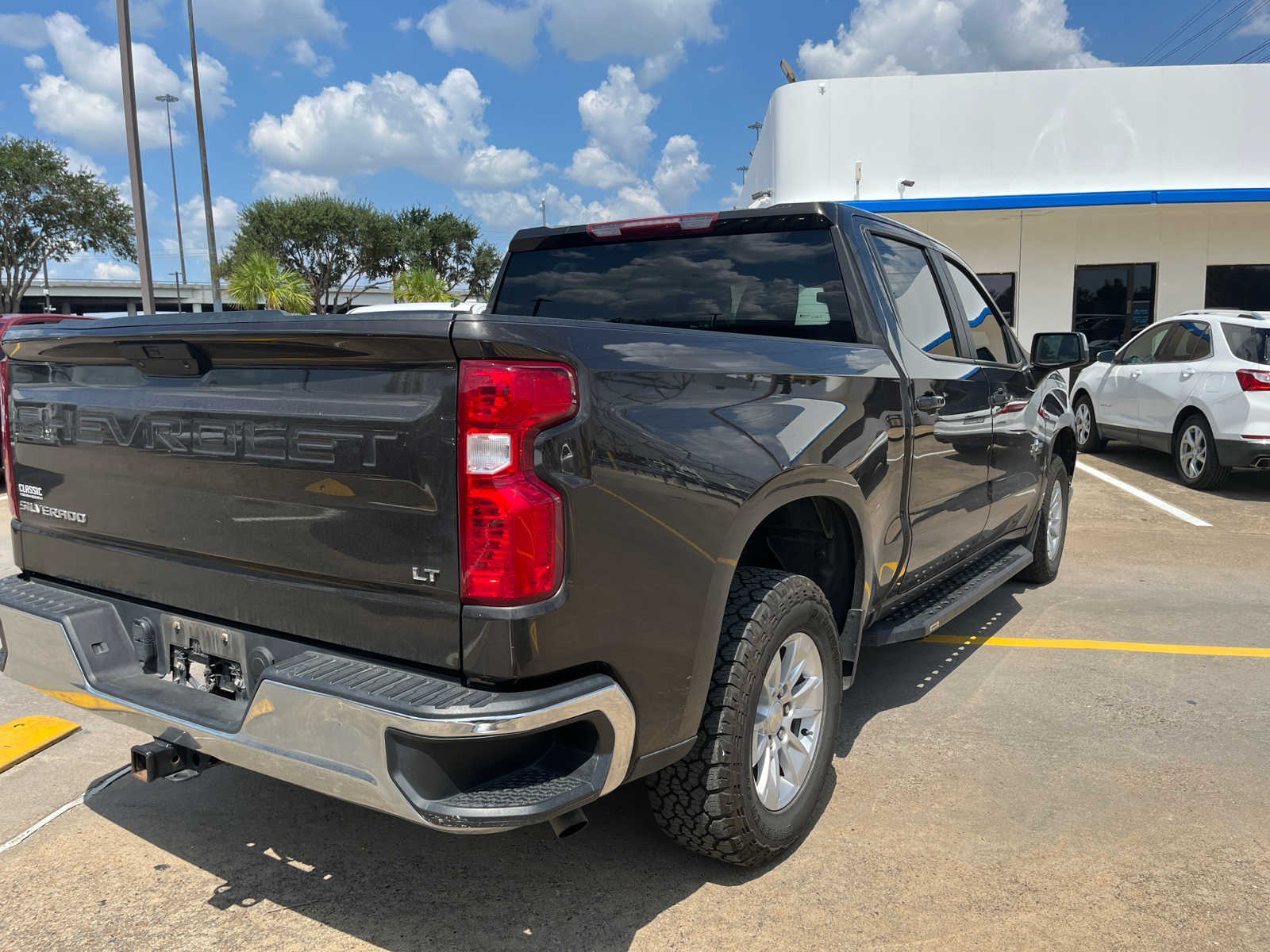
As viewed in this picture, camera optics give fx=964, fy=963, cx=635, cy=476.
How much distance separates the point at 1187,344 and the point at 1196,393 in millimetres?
732

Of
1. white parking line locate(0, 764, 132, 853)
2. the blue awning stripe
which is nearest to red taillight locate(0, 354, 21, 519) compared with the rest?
white parking line locate(0, 764, 132, 853)

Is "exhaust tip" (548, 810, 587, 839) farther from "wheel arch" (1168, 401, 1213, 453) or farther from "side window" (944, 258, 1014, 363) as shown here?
"wheel arch" (1168, 401, 1213, 453)

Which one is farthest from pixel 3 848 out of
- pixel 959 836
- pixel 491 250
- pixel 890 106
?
pixel 491 250

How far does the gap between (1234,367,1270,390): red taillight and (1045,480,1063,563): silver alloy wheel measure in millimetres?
3590

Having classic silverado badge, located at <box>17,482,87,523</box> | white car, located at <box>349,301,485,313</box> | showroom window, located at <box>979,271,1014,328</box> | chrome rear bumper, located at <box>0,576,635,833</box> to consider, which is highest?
showroom window, located at <box>979,271,1014,328</box>

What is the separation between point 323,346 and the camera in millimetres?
2170

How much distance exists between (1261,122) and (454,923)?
1875cm

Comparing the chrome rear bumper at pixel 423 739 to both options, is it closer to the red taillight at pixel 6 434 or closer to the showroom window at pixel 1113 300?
the red taillight at pixel 6 434

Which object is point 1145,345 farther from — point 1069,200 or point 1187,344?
point 1069,200

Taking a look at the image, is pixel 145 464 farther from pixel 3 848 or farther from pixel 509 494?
pixel 3 848

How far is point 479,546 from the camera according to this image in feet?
6.62

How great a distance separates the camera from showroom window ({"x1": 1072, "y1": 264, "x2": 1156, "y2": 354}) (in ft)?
58.3

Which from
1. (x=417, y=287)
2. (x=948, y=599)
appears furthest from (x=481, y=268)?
(x=948, y=599)

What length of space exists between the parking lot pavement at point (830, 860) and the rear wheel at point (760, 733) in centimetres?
19
